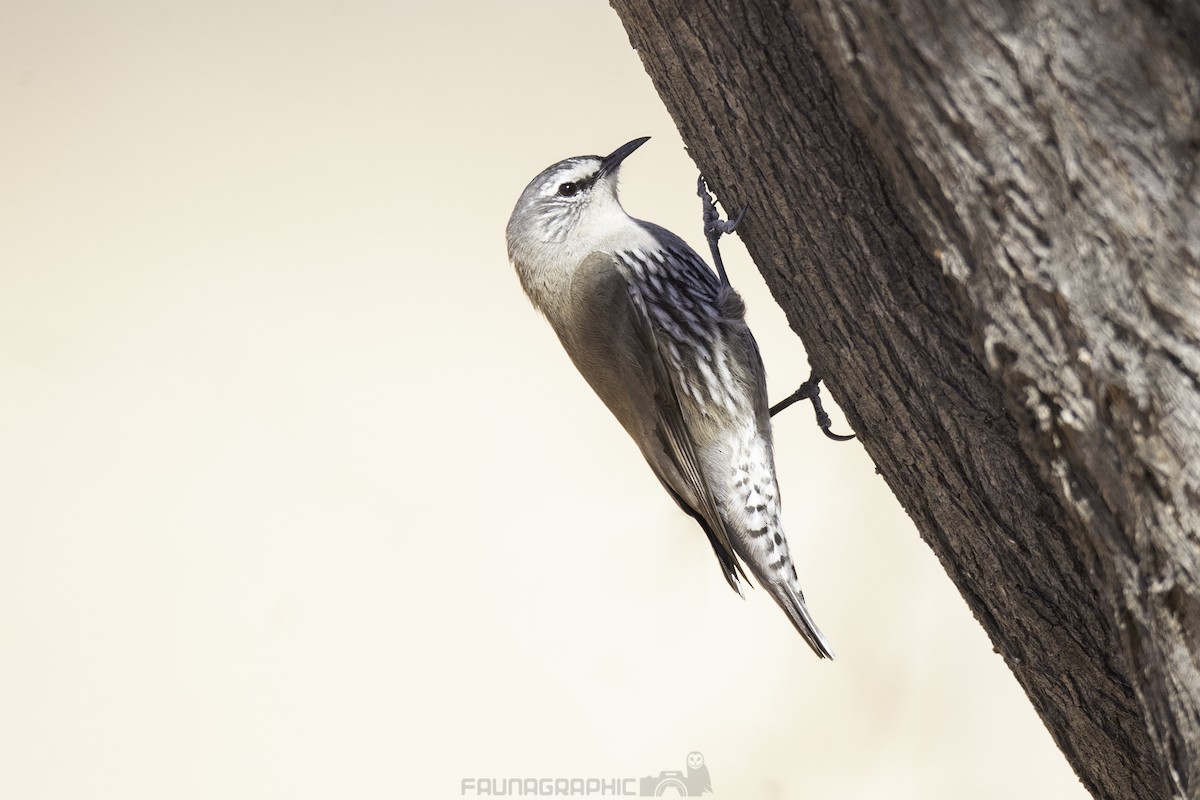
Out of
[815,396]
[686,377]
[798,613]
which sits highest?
[686,377]

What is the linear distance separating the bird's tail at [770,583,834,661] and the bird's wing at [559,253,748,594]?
0.30ft

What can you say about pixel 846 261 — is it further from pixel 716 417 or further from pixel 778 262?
pixel 716 417

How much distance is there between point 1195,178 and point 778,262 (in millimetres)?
557

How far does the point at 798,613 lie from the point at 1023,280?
1.43 metres

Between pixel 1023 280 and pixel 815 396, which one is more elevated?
pixel 1023 280

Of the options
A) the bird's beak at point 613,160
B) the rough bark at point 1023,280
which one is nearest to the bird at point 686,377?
the bird's beak at point 613,160

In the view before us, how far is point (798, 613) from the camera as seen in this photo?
2275 millimetres

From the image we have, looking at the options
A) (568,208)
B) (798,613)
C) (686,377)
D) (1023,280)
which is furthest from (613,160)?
(1023,280)

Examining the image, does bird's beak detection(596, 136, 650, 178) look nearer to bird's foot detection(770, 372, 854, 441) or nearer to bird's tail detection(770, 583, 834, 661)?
bird's foot detection(770, 372, 854, 441)

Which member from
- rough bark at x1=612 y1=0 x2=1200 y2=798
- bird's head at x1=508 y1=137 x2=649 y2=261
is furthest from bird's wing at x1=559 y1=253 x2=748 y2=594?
rough bark at x1=612 y1=0 x2=1200 y2=798

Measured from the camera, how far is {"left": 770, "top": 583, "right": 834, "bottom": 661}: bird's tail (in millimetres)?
2252

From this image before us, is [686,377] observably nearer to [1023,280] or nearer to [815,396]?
[815,396]

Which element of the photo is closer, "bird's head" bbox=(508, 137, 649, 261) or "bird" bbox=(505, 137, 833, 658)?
"bird" bbox=(505, 137, 833, 658)

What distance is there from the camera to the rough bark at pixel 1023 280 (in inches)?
35.5
